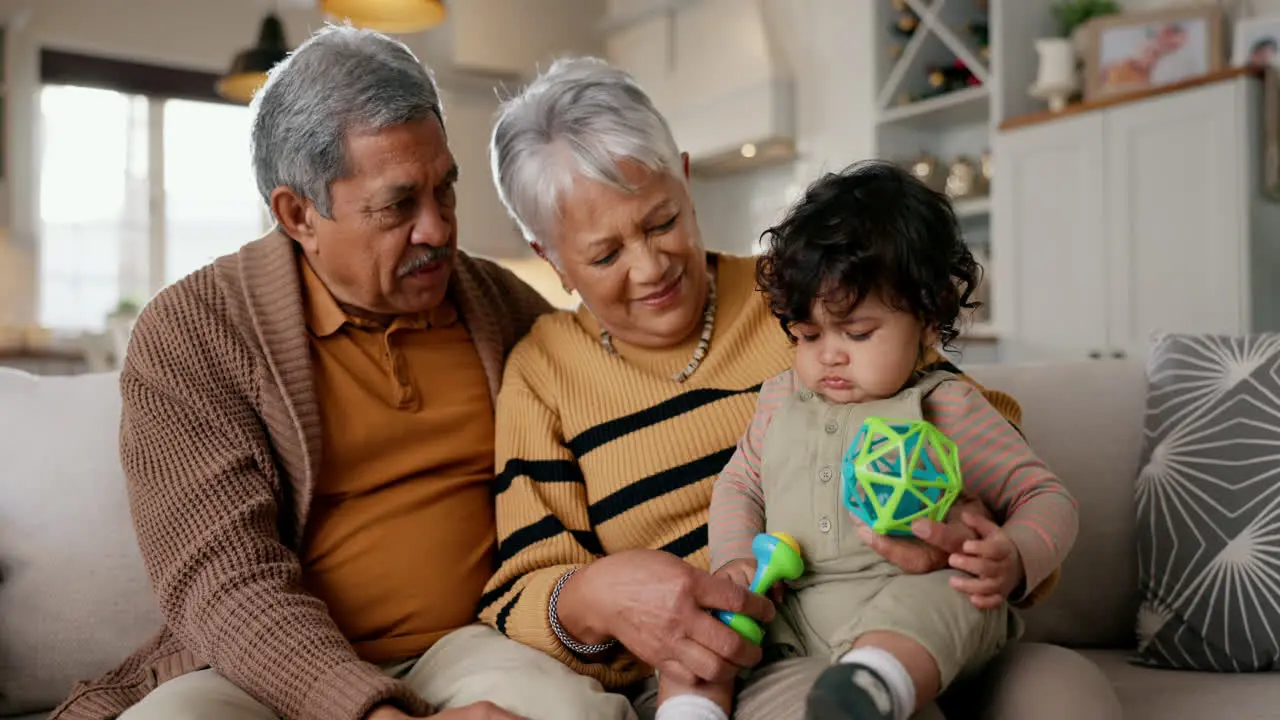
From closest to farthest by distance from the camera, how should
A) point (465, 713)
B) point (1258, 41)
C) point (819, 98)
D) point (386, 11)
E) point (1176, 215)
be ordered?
point (465, 713), point (386, 11), point (1258, 41), point (1176, 215), point (819, 98)

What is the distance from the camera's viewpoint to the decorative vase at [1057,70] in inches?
175

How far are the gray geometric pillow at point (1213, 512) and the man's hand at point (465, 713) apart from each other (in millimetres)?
977

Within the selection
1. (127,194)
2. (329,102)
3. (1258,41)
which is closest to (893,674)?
(329,102)

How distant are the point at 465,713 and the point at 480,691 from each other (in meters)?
0.10

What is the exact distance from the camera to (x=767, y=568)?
3.87ft

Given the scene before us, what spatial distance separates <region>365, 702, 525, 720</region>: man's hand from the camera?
1209mm

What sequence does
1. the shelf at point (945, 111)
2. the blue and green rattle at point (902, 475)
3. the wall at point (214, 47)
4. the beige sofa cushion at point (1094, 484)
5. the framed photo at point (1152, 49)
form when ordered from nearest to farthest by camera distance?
the blue and green rattle at point (902, 475), the beige sofa cushion at point (1094, 484), the framed photo at point (1152, 49), the shelf at point (945, 111), the wall at point (214, 47)

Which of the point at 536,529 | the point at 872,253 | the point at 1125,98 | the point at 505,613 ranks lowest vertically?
the point at 505,613

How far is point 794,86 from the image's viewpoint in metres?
5.97

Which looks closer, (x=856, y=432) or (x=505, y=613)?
(x=856, y=432)

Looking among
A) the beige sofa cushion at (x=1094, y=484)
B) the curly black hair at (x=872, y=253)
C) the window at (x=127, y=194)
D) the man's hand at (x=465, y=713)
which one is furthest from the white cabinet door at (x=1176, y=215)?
the window at (x=127, y=194)

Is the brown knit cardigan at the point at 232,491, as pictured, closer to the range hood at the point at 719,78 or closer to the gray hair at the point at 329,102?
the gray hair at the point at 329,102

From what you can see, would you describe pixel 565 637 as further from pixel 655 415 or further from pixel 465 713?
pixel 655 415

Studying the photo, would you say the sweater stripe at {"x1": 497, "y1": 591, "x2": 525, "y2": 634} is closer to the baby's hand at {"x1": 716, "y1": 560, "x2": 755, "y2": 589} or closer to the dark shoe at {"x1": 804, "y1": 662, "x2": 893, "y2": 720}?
the baby's hand at {"x1": 716, "y1": 560, "x2": 755, "y2": 589}
